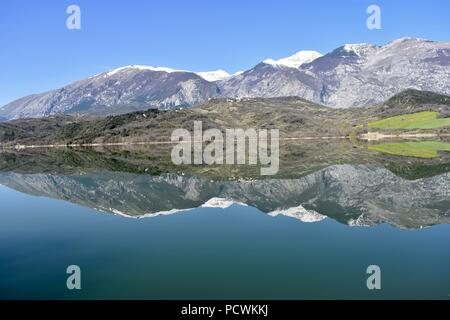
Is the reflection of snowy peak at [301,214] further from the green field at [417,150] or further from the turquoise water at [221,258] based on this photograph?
the green field at [417,150]

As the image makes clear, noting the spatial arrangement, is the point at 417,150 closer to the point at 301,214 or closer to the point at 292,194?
the point at 292,194

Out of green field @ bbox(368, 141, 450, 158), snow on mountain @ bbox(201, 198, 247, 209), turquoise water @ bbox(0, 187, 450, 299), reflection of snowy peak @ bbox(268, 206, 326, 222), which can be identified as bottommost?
turquoise water @ bbox(0, 187, 450, 299)

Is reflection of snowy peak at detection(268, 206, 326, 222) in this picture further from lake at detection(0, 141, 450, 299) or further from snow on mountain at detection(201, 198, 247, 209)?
snow on mountain at detection(201, 198, 247, 209)

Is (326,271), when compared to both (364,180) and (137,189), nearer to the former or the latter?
(364,180)

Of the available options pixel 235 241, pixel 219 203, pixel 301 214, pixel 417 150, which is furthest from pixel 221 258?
pixel 417 150

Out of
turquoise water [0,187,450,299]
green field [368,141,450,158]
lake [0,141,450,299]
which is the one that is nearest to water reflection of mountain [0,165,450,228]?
lake [0,141,450,299]

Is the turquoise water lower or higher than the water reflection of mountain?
lower
